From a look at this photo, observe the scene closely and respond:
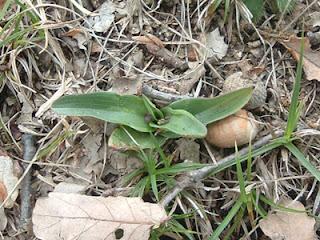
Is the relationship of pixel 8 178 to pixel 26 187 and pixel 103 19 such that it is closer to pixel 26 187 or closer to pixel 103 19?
pixel 26 187

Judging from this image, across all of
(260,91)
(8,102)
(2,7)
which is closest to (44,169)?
(8,102)

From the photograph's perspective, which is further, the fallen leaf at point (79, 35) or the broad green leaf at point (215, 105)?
the fallen leaf at point (79, 35)

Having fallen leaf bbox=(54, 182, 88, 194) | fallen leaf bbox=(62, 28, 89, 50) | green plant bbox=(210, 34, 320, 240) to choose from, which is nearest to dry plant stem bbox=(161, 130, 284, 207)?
green plant bbox=(210, 34, 320, 240)

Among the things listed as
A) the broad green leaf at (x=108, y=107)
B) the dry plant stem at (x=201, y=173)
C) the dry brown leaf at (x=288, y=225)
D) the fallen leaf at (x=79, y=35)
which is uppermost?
the fallen leaf at (x=79, y=35)

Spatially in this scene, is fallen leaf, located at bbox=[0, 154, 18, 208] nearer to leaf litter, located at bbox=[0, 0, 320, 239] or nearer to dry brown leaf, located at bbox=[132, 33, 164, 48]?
leaf litter, located at bbox=[0, 0, 320, 239]

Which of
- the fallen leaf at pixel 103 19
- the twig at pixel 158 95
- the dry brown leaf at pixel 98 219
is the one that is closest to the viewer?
the dry brown leaf at pixel 98 219

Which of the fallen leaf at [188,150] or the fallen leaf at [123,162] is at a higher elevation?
the fallen leaf at [188,150]

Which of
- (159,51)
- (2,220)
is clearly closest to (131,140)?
(159,51)

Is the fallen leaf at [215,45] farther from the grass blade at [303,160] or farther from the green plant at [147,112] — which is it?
the grass blade at [303,160]

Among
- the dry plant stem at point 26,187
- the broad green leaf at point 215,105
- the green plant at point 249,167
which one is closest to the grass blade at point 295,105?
the green plant at point 249,167
